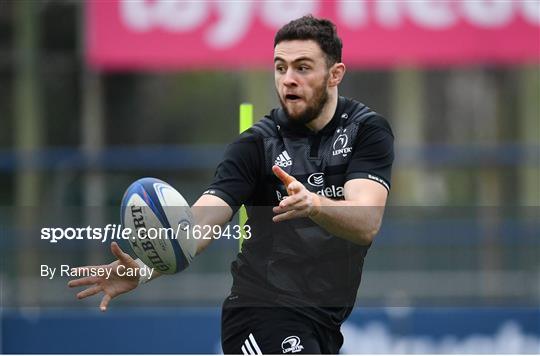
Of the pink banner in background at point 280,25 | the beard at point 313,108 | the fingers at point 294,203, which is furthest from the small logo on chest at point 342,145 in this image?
the pink banner in background at point 280,25

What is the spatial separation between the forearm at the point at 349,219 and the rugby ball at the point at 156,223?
553 mm

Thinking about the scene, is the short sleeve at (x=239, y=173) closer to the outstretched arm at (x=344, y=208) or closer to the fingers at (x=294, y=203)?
the outstretched arm at (x=344, y=208)

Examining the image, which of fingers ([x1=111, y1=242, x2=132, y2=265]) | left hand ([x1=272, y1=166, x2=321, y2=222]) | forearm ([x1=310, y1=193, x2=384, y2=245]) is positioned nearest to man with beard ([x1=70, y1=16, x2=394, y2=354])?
forearm ([x1=310, y1=193, x2=384, y2=245])

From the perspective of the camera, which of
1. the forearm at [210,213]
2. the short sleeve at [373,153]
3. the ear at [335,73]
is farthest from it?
the ear at [335,73]

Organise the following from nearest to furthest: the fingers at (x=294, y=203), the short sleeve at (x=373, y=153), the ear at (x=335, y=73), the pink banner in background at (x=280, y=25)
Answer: the fingers at (x=294, y=203)
the short sleeve at (x=373, y=153)
the ear at (x=335, y=73)
the pink banner in background at (x=280, y=25)

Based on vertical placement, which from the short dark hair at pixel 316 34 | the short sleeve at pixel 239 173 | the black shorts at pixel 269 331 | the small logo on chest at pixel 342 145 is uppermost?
the short dark hair at pixel 316 34

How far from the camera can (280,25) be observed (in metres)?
A: 10.6

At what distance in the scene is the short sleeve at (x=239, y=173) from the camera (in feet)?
16.3

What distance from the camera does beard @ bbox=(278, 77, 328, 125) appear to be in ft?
16.5

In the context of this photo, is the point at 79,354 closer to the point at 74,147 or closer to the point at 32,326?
the point at 32,326

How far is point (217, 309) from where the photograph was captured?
8.71m

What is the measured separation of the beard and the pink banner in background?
18.1 ft

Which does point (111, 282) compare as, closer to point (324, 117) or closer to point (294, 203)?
point (294, 203)

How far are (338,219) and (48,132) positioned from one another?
30.3ft
